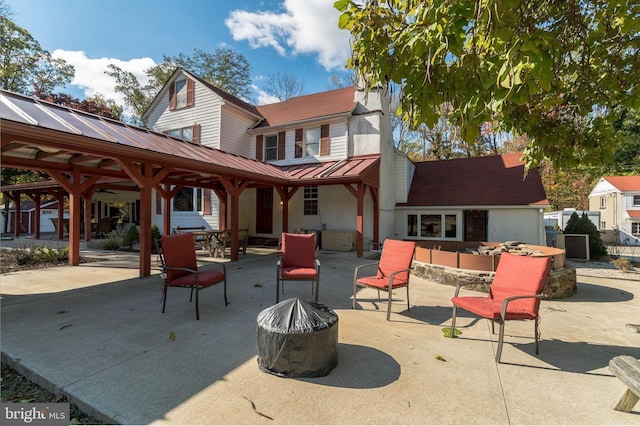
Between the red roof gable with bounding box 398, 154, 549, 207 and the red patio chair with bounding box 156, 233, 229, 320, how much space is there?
11156 mm

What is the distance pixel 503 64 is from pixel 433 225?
12292 mm

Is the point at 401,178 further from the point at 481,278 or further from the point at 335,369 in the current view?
the point at 335,369

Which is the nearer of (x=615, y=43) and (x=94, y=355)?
(x=94, y=355)

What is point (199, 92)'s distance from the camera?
555 inches

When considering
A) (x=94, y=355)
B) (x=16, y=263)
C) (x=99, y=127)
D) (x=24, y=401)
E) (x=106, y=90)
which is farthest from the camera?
(x=106, y=90)

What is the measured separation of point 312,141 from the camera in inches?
514

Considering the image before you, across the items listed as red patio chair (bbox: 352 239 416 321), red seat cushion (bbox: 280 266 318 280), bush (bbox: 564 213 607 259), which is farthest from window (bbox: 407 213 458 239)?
red seat cushion (bbox: 280 266 318 280)

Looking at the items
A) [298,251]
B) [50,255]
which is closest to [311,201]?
[298,251]

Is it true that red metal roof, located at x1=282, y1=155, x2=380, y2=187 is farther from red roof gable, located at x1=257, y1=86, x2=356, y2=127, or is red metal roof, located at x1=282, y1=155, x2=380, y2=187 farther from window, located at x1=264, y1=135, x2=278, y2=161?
red roof gable, located at x1=257, y1=86, x2=356, y2=127

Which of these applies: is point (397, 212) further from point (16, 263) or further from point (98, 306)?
point (16, 263)

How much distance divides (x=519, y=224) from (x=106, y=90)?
2935 cm

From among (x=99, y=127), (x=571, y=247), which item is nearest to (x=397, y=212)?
(x=571, y=247)

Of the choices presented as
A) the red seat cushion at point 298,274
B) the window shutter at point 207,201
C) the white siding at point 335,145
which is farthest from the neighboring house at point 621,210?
the window shutter at point 207,201

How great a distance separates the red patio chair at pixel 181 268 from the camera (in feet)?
13.7
